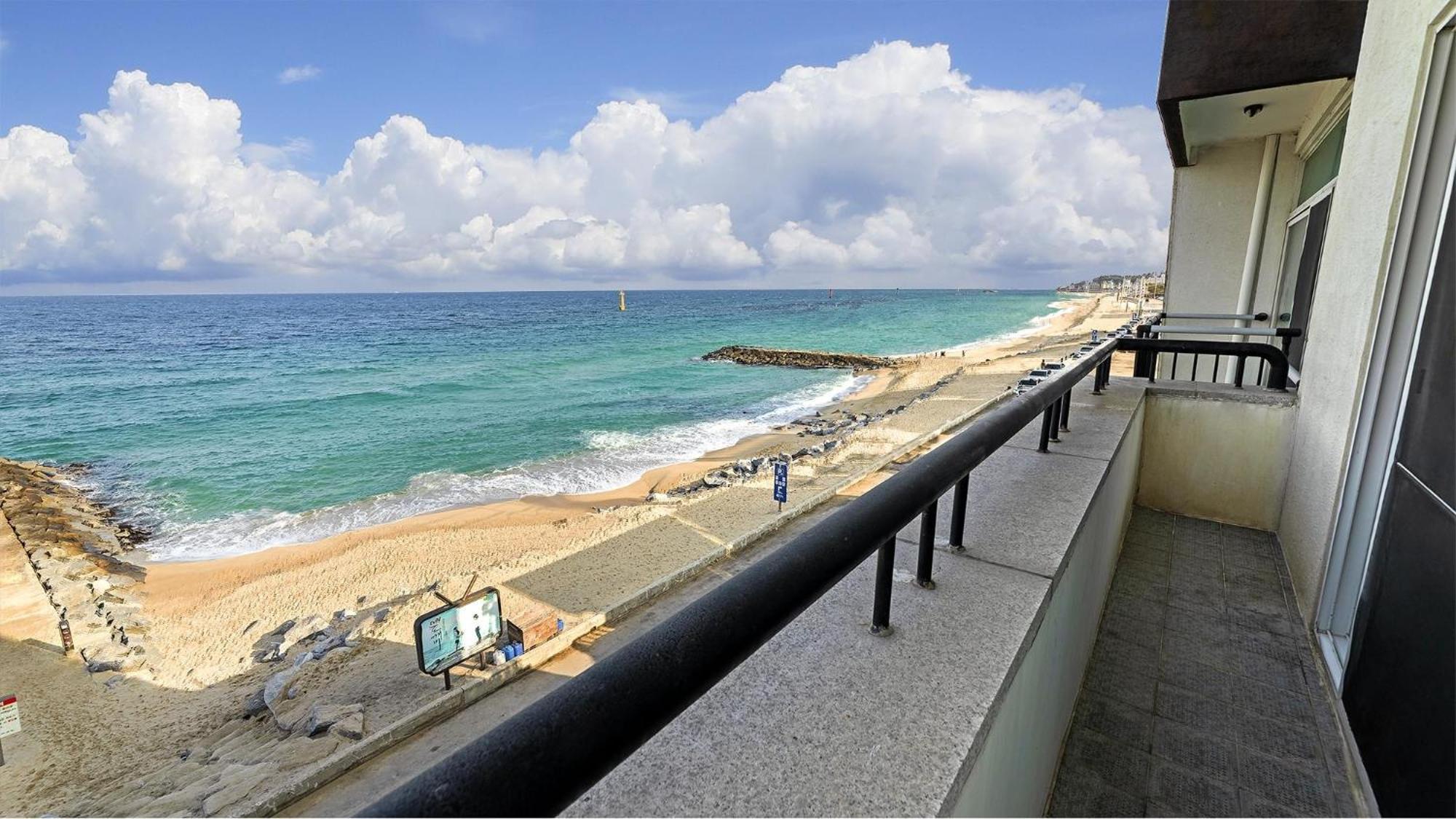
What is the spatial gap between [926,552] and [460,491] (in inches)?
770

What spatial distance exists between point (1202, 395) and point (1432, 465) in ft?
9.75

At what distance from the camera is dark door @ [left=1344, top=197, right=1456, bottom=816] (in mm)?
1688

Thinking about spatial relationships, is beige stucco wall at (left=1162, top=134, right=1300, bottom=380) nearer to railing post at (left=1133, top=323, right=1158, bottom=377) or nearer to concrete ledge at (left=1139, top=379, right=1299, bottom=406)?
railing post at (left=1133, top=323, right=1158, bottom=377)

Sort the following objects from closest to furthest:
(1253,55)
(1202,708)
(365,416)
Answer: (1202,708)
(1253,55)
(365,416)

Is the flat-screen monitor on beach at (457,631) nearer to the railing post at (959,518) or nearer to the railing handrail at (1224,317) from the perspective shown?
the railing post at (959,518)

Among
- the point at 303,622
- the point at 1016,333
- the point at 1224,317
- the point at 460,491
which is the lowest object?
the point at 460,491

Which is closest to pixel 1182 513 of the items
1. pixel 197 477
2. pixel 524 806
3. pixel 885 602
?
pixel 885 602

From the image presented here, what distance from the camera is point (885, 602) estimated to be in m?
1.54

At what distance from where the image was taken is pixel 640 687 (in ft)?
2.18

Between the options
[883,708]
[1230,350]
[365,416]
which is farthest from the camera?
[365,416]

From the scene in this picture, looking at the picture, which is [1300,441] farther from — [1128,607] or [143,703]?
[143,703]

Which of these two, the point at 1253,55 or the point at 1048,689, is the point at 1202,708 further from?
the point at 1253,55

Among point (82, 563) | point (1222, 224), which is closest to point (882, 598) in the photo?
point (1222, 224)

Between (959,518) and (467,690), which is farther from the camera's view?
(467,690)
